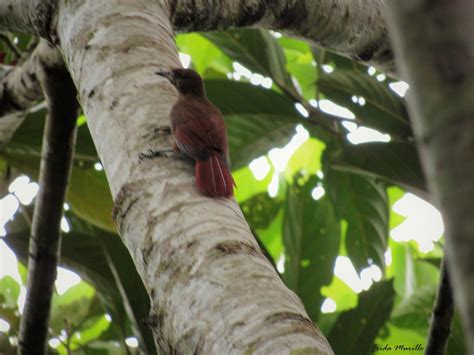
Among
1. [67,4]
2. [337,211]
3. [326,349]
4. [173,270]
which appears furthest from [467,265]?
[337,211]

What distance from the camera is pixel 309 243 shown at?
3613 mm

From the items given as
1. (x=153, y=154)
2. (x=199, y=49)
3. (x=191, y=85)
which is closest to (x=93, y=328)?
(x=191, y=85)

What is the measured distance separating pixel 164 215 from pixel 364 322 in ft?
5.78

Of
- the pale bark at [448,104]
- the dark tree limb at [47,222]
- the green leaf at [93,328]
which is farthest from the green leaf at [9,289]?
the pale bark at [448,104]

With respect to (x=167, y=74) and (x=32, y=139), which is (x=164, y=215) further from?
(x=32, y=139)

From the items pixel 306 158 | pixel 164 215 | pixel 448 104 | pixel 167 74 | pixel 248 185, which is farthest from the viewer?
pixel 306 158

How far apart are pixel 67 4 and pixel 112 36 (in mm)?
257

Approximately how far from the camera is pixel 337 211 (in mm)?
3959

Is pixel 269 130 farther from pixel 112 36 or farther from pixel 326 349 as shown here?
pixel 326 349

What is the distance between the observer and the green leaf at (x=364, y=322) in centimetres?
300

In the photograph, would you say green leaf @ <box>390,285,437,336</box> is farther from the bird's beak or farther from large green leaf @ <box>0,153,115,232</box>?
the bird's beak

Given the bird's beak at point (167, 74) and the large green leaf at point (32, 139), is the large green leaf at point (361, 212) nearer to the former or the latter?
the large green leaf at point (32, 139)

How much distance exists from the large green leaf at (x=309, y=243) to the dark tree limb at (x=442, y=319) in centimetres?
127

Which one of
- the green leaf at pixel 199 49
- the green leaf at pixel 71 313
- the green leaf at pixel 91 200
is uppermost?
the green leaf at pixel 199 49
